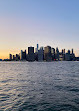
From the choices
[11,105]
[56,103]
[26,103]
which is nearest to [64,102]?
[56,103]

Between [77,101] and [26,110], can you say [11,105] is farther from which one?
[77,101]

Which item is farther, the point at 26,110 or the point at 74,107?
the point at 74,107

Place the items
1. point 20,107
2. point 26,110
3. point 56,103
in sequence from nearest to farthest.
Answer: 1. point 26,110
2. point 20,107
3. point 56,103

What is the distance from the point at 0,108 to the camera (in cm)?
1627

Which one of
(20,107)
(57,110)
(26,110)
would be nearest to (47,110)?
(57,110)

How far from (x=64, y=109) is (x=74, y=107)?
1.68 m

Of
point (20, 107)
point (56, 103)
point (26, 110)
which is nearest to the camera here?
point (26, 110)

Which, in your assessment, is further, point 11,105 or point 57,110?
point 11,105

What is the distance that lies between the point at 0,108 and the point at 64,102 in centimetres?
922

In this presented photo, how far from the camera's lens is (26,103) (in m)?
18.5

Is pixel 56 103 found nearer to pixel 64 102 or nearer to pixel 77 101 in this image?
pixel 64 102

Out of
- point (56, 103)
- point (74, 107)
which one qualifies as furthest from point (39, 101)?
point (74, 107)

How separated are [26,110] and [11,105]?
2.82 metres

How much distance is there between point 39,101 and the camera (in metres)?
19.3
